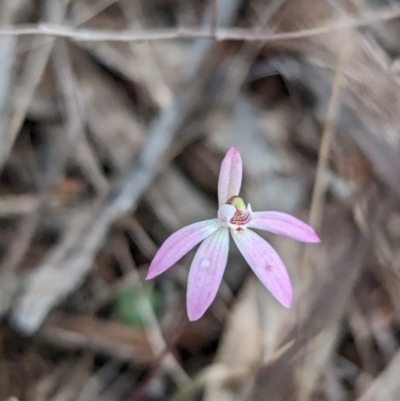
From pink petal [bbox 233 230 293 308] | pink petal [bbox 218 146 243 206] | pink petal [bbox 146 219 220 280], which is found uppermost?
pink petal [bbox 218 146 243 206]

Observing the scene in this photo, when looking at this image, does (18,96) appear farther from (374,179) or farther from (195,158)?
(374,179)

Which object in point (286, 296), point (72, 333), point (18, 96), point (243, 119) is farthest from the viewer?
point (243, 119)

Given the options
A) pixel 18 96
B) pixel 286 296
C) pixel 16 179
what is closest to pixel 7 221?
pixel 16 179

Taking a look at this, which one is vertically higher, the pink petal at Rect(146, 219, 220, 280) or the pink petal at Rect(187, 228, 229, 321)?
the pink petal at Rect(146, 219, 220, 280)

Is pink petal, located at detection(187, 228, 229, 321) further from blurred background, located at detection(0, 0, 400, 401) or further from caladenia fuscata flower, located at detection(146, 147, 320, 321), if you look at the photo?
blurred background, located at detection(0, 0, 400, 401)

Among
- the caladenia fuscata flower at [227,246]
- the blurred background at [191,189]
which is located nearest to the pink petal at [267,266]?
the caladenia fuscata flower at [227,246]

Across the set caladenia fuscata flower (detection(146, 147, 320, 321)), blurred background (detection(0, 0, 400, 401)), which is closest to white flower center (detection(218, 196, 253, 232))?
caladenia fuscata flower (detection(146, 147, 320, 321))

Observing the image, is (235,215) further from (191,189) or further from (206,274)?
(191,189)

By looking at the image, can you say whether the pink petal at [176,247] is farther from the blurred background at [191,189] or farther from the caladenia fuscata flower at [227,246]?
the blurred background at [191,189]
